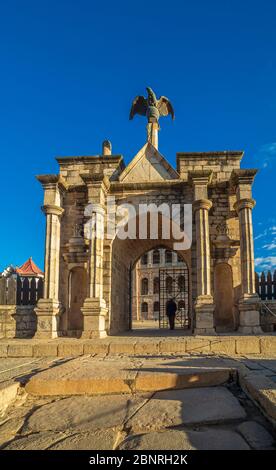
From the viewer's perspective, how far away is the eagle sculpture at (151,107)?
46.1 feet

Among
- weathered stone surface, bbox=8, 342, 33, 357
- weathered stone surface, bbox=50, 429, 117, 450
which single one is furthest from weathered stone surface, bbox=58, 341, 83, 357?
weathered stone surface, bbox=50, 429, 117, 450

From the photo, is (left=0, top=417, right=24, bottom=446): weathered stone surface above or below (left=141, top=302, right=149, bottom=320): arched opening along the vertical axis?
above

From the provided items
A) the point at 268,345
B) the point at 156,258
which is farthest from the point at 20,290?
the point at 156,258

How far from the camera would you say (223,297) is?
11703 mm

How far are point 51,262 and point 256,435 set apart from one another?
9214 millimetres

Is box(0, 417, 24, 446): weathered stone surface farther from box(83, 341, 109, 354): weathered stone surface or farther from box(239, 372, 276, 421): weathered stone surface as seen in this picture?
box(83, 341, 109, 354): weathered stone surface

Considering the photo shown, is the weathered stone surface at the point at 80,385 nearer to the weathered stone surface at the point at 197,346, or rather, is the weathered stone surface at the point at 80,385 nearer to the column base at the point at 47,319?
the weathered stone surface at the point at 197,346

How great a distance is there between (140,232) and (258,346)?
23.3ft

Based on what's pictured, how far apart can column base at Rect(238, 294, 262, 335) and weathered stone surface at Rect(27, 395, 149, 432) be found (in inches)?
269

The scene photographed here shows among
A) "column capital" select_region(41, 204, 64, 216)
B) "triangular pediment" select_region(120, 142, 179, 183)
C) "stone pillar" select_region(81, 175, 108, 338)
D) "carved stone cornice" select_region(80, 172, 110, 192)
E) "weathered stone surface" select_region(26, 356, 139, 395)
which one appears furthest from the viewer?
"triangular pediment" select_region(120, 142, 179, 183)

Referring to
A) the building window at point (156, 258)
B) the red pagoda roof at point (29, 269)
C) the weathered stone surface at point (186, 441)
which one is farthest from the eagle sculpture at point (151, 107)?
the building window at point (156, 258)

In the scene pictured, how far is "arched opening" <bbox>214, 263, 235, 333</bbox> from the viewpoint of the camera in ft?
37.6

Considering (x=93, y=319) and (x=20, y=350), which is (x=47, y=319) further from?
(x=20, y=350)
